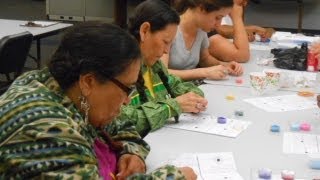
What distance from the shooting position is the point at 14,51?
327cm

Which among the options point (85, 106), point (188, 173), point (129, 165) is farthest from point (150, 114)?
point (85, 106)

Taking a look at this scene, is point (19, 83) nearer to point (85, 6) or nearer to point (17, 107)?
point (17, 107)

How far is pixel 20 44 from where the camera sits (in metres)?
3.27

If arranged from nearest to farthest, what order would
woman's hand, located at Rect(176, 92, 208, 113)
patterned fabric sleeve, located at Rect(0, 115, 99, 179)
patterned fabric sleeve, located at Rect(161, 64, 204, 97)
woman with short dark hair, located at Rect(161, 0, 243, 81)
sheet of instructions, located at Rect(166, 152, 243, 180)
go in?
patterned fabric sleeve, located at Rect(0, 115, 99, 179) < sheet of instructions, located at Rect(166, 152, 243, 180) < woman's hand, located at Rect(176, 92, 208, 113) < patterned fabric sleeve, located at Rect(161, 64, 204, 97) < woman with short dark hair, located at Rect(161, 0, 243, 81)

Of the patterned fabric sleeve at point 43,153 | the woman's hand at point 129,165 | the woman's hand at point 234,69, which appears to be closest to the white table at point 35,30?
the woman's hand at point 234,69

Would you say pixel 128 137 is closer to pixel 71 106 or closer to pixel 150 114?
pixel 150 114

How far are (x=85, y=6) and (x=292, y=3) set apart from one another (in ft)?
12.2

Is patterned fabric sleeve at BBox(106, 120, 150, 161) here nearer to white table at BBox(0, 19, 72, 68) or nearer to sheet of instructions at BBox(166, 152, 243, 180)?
sheet of instructions at BBox(166, 152, 243, 180)

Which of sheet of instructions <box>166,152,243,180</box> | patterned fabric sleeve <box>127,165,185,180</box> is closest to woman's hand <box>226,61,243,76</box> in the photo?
sheet of instructions <box>166,152,243,180</box>

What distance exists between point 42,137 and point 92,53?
0.23 meters

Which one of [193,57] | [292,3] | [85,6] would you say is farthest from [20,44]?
[292,3]

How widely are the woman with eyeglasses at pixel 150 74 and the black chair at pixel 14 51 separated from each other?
4.88ft

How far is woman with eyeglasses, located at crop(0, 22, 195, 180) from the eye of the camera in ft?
3.17

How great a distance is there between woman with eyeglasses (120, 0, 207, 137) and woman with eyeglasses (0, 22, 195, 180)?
433 mm
